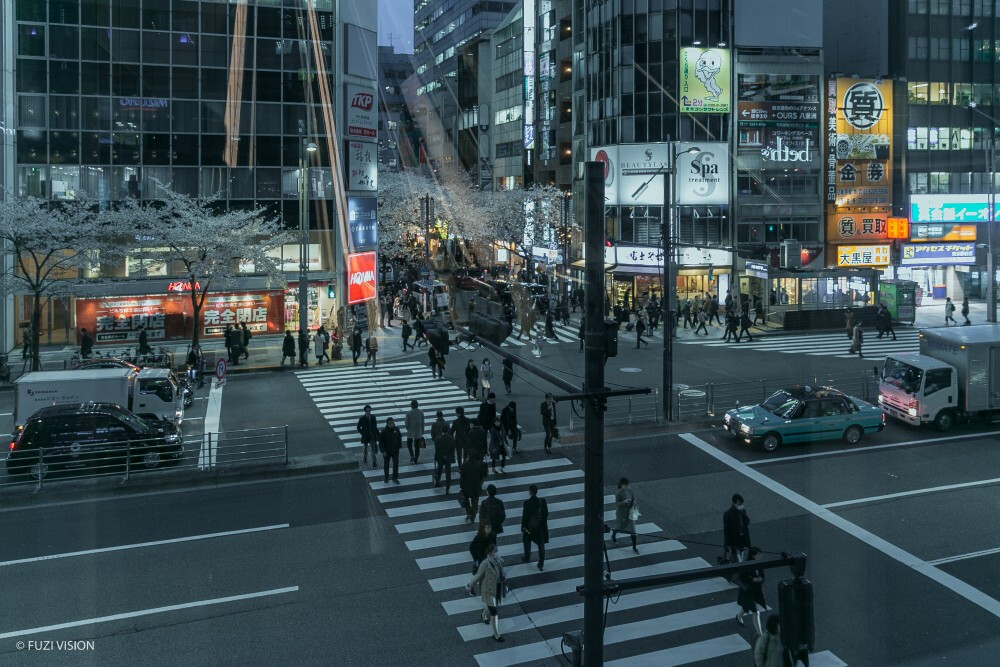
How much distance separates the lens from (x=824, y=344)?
3944cm

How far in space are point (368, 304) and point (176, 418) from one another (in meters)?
17.8

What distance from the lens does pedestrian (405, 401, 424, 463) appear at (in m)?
19.5

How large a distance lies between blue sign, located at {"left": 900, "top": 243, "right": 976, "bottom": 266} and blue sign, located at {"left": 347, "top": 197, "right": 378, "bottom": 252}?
34283 millimetres

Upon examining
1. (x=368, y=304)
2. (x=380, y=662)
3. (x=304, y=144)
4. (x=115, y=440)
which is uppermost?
(x=304, y=144)

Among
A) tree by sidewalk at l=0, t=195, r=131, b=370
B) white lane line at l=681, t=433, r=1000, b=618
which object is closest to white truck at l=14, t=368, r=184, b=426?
tree by sidewalk at l=0, t=195, r=131, b=370

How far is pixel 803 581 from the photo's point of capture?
6.93 m

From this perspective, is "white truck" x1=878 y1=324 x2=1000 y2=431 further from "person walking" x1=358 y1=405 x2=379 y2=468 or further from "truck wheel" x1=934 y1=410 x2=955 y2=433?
"person walking" x1=358 y1=405 x2=379 y2=468

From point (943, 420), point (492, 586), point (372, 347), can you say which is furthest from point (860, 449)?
point (372, 347)

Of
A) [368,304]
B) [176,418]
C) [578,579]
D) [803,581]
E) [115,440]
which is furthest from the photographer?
[368,304]

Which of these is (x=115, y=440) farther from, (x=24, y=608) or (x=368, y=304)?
(x=368, y=304)

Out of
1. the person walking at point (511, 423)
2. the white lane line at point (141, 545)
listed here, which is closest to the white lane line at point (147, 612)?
the white lane line at point (141, 545)

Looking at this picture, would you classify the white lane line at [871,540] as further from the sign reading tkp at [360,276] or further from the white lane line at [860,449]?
→ the sign reading tkp at [360,276]

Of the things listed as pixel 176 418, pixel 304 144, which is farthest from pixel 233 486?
pixel 304 144

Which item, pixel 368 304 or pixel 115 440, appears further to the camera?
pixel 368 304
